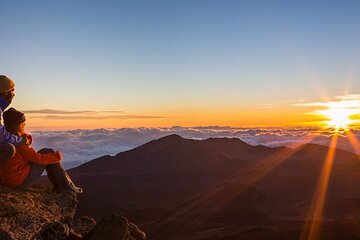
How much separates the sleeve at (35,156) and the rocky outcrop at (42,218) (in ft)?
2.73

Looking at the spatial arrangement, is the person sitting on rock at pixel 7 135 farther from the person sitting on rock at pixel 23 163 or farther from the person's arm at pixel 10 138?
the person sitting on rock at pixel 23 163

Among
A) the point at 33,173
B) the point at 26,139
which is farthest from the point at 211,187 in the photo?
the point at 26,139

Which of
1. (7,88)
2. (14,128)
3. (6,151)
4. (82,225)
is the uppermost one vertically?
(7,88)

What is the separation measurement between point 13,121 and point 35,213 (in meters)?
1.74

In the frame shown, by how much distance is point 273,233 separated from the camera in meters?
34.2

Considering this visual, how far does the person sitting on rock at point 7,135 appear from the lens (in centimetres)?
725

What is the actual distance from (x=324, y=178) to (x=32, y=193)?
10304 centimetres

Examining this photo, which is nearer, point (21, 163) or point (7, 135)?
point (7, 135)

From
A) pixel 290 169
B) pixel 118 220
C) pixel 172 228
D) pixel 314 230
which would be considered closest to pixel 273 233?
pixel 314 230

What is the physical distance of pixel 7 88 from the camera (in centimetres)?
749

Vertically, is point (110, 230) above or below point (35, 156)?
below

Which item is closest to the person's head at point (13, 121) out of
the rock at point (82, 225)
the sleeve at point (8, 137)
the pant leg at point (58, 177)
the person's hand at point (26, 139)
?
the person's hand at point (26, 139)

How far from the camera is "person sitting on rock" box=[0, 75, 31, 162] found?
23.8ft

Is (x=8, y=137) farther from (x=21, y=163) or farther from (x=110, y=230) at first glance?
(x=110, y=230)
